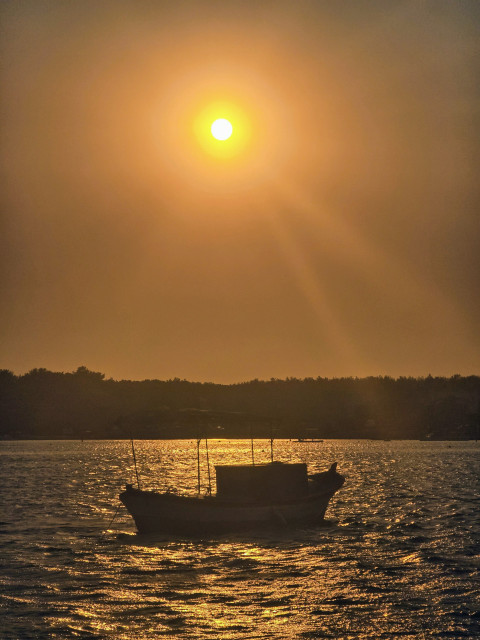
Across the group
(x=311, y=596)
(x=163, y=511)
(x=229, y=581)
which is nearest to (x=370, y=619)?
(x=311, y=596)

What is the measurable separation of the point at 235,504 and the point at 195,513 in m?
1.88

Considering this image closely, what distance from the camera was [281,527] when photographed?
4181cm

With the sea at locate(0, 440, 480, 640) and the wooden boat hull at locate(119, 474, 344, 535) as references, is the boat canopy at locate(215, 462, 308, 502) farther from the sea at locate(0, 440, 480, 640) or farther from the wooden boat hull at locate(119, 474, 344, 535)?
the sea at locate(0, 440, 480, 640)

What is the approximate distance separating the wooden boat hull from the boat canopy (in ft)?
1.78

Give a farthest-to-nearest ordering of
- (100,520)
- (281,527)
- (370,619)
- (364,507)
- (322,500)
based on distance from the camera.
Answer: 1. (364,507)
2. (100,520)
3. (322,500)
4. (281,527)
5. (370,619)

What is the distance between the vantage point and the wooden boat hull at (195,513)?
38812 millimetres

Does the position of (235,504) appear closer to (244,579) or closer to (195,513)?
(195,513)

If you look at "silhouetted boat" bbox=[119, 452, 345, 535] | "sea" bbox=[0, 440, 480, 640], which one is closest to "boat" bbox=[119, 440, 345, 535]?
"silhouetted boat" bbox=[119, 452, 345, 535]

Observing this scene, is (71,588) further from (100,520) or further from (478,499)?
(478,499)

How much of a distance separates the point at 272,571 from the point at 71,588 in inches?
290

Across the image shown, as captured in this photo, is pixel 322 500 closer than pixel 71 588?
No

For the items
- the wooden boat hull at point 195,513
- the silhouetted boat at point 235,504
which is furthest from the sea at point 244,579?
the silhouetted boat at point 235,504

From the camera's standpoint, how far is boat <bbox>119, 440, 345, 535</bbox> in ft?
128

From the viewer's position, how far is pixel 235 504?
39.4 metres
